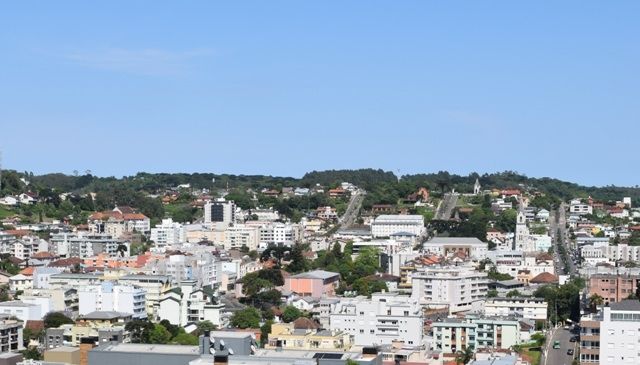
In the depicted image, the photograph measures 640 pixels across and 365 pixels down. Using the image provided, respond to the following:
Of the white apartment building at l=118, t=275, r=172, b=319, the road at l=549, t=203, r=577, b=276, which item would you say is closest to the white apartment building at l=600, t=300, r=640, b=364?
the white apartment building at l=118, t=275, r=172, b=319

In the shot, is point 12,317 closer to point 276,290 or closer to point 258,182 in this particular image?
point 276,290

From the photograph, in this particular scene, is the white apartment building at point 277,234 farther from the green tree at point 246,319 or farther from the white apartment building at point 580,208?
the green tree at point 246,319

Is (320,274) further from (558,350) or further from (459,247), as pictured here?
(558,350)

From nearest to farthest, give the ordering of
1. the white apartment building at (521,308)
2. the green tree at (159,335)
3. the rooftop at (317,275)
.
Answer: the green tree at (159,335) → the white apartment building at (521,308) → the rooftop at (317,275)

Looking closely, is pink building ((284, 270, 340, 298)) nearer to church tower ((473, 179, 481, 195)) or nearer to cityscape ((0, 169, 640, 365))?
cityscape ((0, 169, 640, 365))

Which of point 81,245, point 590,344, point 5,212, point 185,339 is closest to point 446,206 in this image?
point 5,212

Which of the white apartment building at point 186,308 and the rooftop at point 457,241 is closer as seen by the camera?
the white apartment building at point 186,308

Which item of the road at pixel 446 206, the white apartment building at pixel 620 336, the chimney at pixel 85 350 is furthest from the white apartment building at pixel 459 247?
the chimney at pixel 85 350
